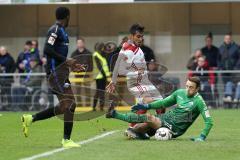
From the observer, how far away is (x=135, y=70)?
56.2 ft

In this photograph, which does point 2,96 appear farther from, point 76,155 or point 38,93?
point 76,155

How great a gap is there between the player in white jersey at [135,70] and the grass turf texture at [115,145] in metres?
0.92

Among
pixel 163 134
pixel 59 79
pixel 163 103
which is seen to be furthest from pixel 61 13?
pixel 163 134

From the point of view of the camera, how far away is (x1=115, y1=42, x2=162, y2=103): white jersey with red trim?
16.8 metres

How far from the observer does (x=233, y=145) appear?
46.9 feet

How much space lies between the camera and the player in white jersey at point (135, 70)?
16469mm

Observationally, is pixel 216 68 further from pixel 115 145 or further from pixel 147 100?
pixel 115 145

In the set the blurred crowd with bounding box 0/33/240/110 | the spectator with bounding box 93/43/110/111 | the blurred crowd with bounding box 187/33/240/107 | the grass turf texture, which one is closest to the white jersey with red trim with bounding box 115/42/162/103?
the grass turf texture

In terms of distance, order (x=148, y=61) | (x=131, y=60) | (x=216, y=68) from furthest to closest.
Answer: (x=216, y=68), (x=148, y=61), (x=131, y=60)

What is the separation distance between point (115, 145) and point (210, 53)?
1487 centimetres

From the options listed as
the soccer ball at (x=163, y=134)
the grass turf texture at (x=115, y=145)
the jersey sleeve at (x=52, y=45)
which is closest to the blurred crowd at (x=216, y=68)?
the grass turf texture at (x=115, y=145)

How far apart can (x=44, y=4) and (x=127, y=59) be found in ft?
48.0

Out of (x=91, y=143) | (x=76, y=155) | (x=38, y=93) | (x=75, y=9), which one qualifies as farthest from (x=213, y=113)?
(x=76, y=155)

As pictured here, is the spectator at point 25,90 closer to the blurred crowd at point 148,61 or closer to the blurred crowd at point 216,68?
the blurred crowd at point 148,61
